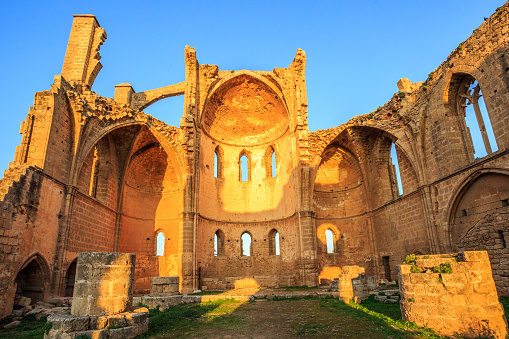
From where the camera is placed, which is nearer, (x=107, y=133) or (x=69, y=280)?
(x=69, y=280)

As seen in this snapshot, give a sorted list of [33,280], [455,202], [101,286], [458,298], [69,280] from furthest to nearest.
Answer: [69,280]
[455,202]
[33,280]
[101,286]
[458,298]

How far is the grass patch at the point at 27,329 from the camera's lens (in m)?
7.05

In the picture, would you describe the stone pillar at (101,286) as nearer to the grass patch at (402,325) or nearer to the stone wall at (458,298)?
the grass patch at (402,325)

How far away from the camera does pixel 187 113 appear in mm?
19047

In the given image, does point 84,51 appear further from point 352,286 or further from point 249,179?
point 352,286

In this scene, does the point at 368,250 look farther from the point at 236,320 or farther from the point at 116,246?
the point at 116,246

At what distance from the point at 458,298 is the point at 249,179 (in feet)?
56.0

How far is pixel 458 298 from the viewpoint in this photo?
558 cm

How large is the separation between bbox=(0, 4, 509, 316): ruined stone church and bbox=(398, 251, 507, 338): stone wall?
260 inches

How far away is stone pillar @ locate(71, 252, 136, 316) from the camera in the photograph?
617 centimetres

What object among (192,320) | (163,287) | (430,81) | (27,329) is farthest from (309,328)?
(430,81)

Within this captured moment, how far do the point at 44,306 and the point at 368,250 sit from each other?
16.6 metres

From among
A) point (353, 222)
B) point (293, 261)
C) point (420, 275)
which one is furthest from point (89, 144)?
point (353, 222)

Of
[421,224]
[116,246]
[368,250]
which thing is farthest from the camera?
[368,250]
